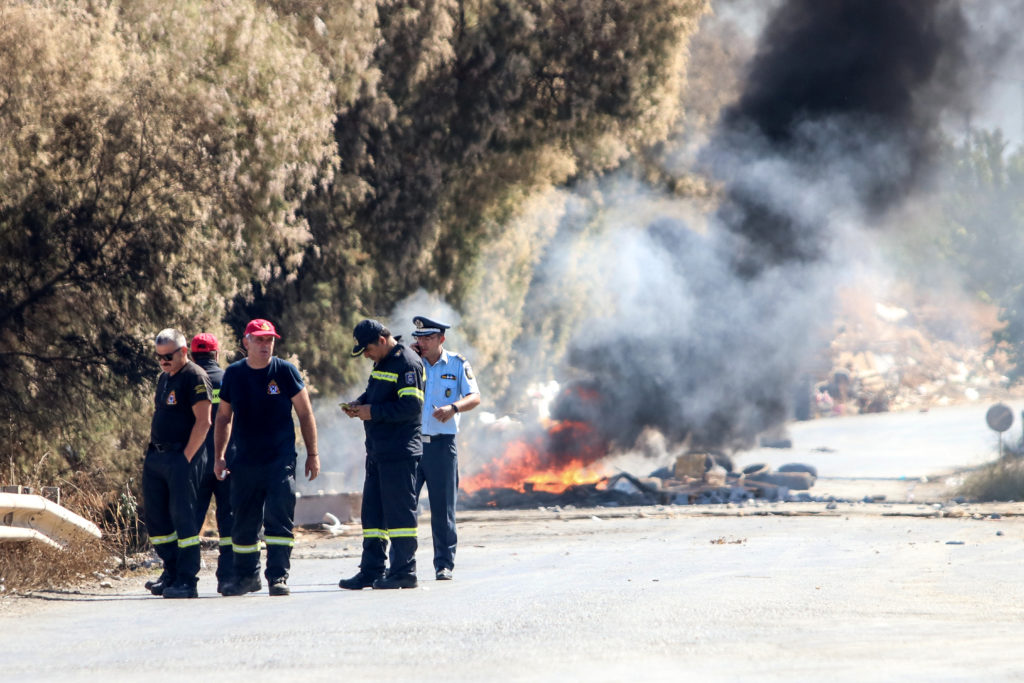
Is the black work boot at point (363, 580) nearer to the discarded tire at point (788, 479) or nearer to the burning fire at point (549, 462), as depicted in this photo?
the burning fire at point (549, 462)

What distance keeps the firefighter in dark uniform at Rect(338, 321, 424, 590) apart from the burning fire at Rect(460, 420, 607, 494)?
55.9 ft

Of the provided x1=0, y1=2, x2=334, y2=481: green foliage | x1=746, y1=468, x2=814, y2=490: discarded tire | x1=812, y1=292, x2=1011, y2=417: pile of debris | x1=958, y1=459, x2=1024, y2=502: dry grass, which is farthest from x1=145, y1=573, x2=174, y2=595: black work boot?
x1=812, y1=292, x2=1011, y2=417: pile of debris

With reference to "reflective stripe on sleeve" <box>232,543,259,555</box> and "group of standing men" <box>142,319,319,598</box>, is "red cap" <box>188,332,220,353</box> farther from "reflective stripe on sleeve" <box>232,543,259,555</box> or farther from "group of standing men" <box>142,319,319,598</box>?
"reflective stripe on sleeve" <box>232,543,259,555</box>

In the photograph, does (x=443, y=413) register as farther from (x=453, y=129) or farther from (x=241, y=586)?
(x=453, y=129)

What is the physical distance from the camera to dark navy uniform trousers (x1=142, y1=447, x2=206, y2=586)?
9.44 meters

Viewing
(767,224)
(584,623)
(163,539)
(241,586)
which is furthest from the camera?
(767,224)

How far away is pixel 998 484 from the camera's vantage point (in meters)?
23.9

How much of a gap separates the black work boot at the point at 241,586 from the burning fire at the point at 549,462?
17176 mm

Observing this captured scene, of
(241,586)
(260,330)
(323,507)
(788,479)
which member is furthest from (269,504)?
(788,479)

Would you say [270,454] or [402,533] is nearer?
[270,454]

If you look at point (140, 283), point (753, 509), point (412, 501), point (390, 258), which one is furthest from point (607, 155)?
point (412, 501)


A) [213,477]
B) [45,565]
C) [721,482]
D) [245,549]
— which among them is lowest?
[45,565]

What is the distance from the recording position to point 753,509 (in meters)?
20.9

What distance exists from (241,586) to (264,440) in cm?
102
